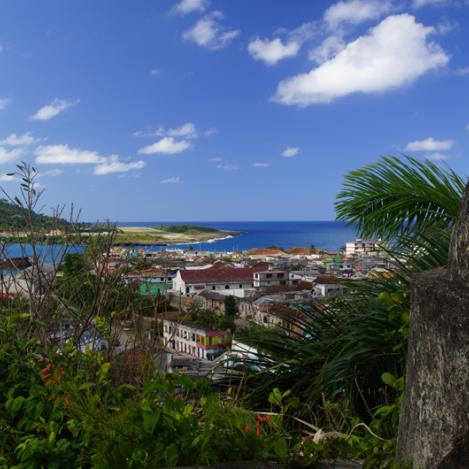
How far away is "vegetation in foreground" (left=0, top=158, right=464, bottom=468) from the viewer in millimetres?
1383

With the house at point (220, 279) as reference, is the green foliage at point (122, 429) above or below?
above

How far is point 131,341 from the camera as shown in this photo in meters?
3.04

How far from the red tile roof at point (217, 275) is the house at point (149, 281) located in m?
30.5

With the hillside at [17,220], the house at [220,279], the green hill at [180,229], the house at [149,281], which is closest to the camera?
the hillside at [17,220]

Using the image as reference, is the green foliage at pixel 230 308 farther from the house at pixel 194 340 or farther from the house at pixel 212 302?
the house at pixel 194 340

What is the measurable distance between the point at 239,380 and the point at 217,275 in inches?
1475

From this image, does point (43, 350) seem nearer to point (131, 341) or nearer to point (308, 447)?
point (131, 341)

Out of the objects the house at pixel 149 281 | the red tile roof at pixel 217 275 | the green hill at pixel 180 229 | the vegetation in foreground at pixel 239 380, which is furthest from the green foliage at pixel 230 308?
the green hill at pixel 180 229

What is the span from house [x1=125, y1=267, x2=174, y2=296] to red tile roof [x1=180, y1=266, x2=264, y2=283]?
30.5m

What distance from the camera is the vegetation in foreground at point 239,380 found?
1.38 metres

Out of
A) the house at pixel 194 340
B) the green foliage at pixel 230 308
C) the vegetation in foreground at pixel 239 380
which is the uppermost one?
the vegetation in foreground at pixel 239 380

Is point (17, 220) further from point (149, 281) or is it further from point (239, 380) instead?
point (239, 380)

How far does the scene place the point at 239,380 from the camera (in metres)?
2.84

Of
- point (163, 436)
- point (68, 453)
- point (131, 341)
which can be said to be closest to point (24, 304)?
point (131, 341)
